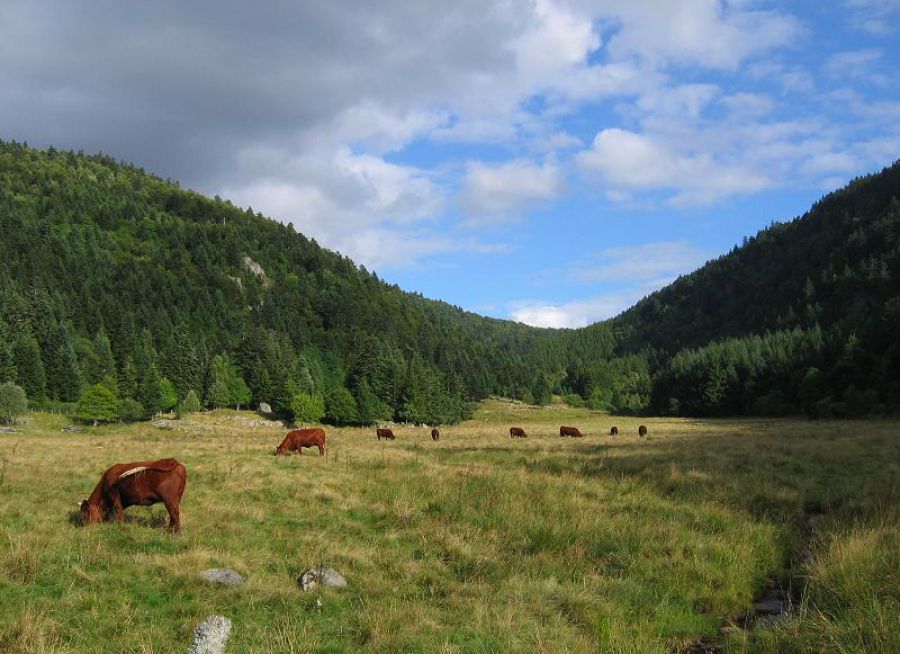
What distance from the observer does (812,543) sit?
10797mm

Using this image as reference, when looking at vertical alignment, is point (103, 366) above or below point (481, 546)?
above

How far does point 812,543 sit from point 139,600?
11.9 metres

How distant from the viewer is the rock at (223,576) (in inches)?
356

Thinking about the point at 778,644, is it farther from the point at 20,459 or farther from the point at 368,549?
the point at 20,459

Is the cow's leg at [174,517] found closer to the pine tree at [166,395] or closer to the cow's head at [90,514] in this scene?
the cow's head at [90,514]

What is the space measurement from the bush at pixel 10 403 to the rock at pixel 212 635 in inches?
3212

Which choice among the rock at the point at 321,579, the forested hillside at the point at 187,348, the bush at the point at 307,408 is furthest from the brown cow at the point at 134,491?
the forested hillside at the point at 187,348

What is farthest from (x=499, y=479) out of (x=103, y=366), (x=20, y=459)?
(x=103, y=366)

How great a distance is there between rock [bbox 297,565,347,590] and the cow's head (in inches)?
227

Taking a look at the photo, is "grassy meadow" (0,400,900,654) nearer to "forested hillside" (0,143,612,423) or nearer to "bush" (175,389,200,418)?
"forested hillside" (0,143,612,423)

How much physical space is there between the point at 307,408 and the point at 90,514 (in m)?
77.5

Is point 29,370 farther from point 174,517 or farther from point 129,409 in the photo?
point 174,517

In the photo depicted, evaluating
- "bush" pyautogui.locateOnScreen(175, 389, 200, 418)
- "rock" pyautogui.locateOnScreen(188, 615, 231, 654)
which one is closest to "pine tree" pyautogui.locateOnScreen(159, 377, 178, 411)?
"bush" pyautogui.locateOnScreen(175, 389, 200, 418)

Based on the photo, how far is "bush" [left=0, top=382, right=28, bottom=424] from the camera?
69.8 meters
